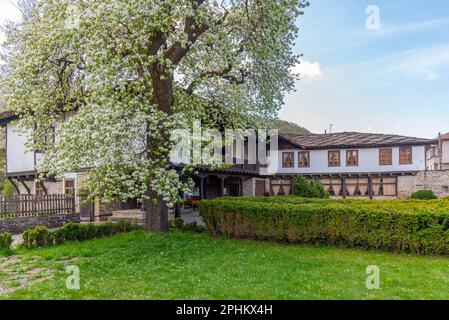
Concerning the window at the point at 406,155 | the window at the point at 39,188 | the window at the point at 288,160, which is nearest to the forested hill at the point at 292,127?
the window at the point at 288,160

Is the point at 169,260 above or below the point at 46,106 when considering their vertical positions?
below

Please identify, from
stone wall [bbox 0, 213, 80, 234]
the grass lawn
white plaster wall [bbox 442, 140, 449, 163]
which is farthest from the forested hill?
the grass lawn

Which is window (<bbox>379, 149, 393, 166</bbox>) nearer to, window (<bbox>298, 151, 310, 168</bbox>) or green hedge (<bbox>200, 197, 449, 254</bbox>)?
window (<bbox>298, 151, 310, 168</bbox>)

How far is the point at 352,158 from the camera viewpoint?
3119cm

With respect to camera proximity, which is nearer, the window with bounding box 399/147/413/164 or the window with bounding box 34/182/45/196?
the window with bounding box 34/182/45/196

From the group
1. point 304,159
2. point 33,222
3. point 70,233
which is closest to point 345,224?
point 70,233

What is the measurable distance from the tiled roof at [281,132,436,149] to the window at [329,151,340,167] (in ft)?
1.90

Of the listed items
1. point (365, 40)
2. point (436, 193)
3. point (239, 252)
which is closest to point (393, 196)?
point (436, 193)

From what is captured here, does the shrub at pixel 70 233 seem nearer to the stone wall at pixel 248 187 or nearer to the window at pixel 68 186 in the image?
the window at pixel 68 186

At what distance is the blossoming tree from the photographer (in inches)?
373
